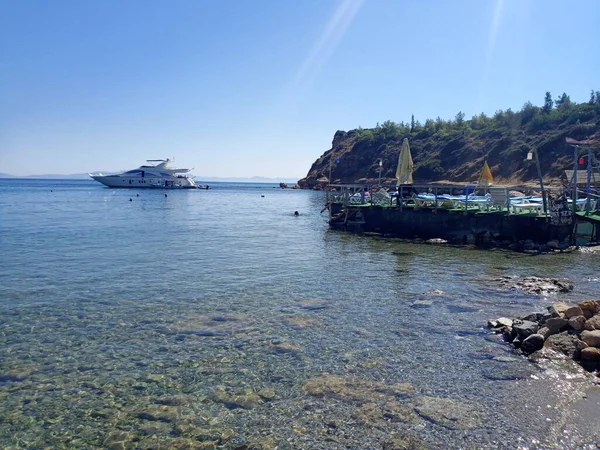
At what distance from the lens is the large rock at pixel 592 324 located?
29.2 ft

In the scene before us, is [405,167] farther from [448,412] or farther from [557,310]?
Result: [448,412]

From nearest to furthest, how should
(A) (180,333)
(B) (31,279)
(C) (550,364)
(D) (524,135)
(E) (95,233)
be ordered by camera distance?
(C) (550,364)
(A) (180,333)
(B) (31,279)
(E) (95,233)
(D) (524,135)

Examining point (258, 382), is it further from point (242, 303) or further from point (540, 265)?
point (540, 265)

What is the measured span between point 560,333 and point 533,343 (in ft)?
2.29

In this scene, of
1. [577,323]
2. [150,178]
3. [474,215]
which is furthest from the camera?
[150,178]

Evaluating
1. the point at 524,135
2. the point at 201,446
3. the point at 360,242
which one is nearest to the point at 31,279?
the point at 201,446

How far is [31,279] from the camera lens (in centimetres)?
1538

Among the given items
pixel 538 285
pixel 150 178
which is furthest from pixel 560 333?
pixel 150 178

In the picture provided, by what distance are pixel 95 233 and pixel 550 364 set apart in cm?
2692

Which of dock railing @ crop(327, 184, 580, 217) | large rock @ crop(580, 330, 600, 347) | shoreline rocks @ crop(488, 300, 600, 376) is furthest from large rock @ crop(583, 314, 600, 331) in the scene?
dock railing @ crop(327, 184, 580, 217)

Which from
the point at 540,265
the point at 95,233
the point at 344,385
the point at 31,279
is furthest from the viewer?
the point at 95,233

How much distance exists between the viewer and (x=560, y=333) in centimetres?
916

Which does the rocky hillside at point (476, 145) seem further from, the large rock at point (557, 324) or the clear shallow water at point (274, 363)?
the large rock at point (557, 324)

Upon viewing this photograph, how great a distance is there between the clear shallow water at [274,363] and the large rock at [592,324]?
4.67 ft
